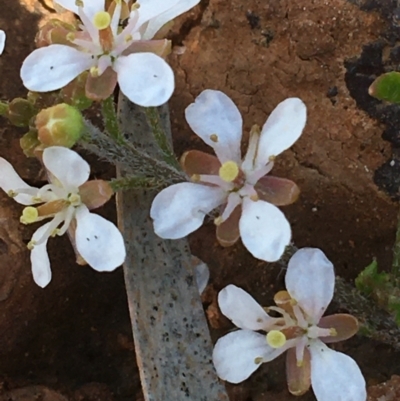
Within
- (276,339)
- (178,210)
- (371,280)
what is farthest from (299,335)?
(178,210)

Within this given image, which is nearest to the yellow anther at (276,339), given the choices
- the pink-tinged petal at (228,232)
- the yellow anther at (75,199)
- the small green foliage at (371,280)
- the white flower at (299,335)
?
the white flower at (299,335)

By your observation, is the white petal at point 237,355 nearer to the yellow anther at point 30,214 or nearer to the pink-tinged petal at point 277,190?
the pink-tinged petal at point 277,190

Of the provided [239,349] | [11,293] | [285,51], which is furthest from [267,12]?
Answer: [11,293]

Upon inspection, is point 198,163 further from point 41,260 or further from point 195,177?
point 41,260

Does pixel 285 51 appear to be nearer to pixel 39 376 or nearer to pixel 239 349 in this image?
pixel 239 349

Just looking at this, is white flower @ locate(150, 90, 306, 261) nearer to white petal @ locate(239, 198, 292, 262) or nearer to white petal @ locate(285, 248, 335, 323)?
white petal @ locate(239, 198, 292, 262)
